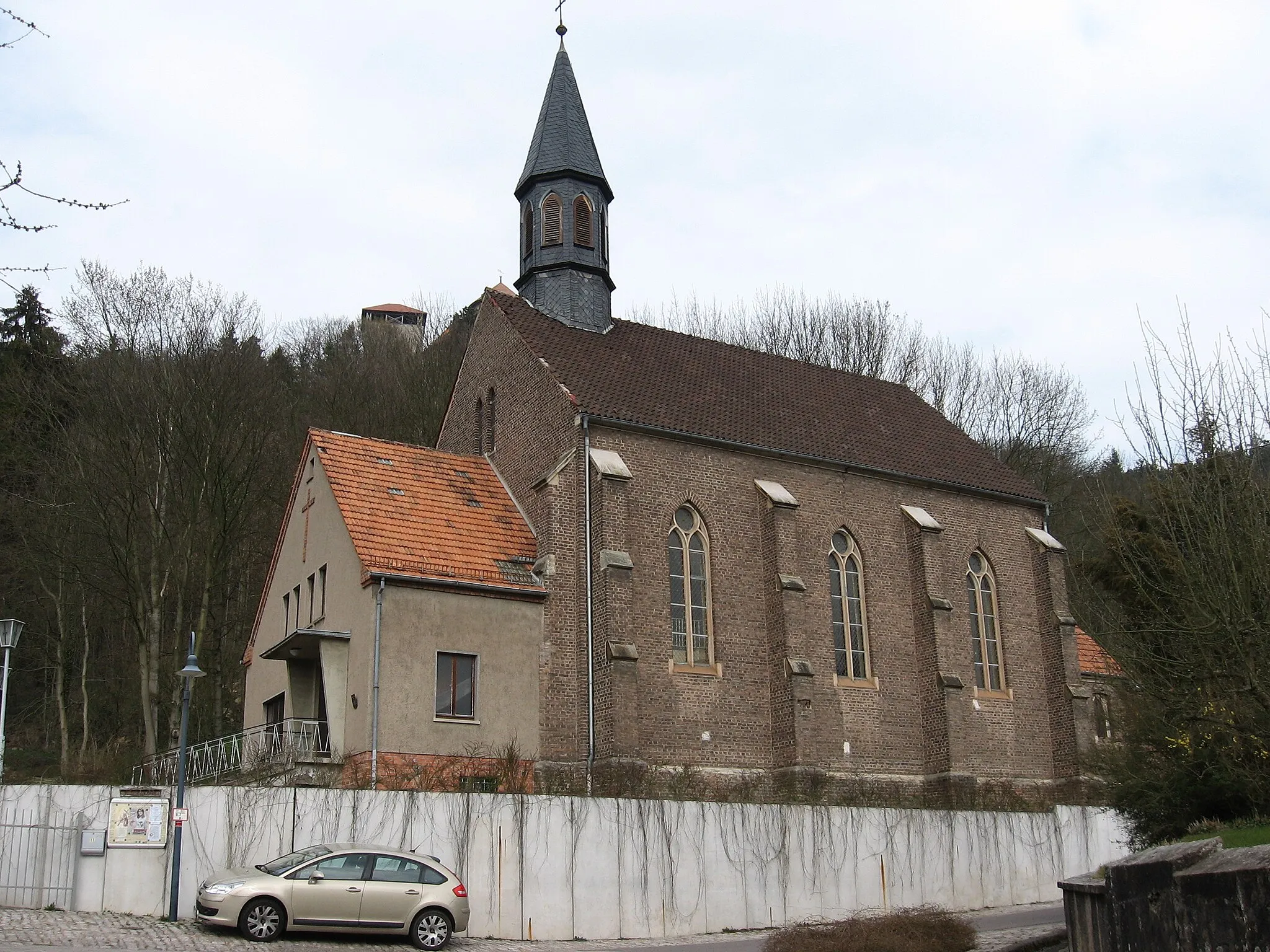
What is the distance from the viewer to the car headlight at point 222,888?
46.9 feet

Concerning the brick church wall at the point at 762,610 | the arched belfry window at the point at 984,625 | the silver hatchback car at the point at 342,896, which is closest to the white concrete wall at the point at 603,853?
the silver hatchback car at the point at 342,896

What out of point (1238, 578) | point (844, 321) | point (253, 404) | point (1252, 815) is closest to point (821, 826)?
point (1252, 815)

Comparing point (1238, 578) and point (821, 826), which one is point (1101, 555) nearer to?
point (821, 826)

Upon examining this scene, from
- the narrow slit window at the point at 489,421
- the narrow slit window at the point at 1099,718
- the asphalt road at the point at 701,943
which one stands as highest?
the narrow slit window at the point at 489,421

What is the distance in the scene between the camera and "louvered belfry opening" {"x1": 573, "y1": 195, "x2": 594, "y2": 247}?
2953 centimetres

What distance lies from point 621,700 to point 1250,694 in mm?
10456

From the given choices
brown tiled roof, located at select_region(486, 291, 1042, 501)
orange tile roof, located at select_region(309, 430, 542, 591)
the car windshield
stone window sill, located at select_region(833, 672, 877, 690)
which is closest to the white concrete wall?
the car windshield

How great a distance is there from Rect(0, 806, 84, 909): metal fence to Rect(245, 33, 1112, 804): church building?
5645 millimetres

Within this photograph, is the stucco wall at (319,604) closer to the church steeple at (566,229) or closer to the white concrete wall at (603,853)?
the white concrete wall at (603,853)

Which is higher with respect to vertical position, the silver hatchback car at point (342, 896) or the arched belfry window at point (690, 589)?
the arched belfry window at point (690, 589)

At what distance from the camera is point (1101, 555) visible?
2970cm

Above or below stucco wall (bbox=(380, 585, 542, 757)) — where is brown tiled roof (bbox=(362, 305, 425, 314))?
above

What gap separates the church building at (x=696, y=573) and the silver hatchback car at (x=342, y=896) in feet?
18.9

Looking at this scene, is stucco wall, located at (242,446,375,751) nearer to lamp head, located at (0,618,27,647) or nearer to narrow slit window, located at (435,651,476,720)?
narrow slit window, located at (435,651,476,720)
